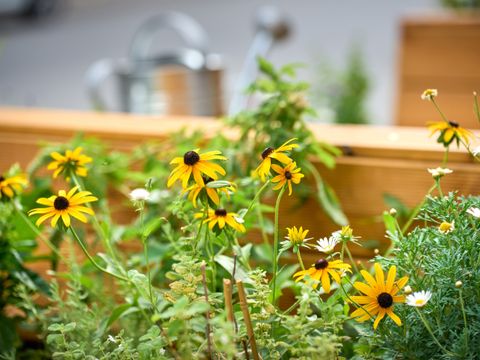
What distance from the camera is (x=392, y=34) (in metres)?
7.10

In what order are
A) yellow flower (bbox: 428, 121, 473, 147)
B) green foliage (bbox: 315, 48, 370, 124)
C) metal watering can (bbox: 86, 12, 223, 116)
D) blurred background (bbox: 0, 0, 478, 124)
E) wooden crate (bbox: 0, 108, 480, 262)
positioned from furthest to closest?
1. blurred background (bbox: 0, 0, 478, 124)
2. green foliage (bbox: 315, 48, 370, 124)
3. metal watering can (bbox: 86, 12, 223, 116)
4. wooden crate (bbox: 0, 108, 480, 262)
5. yellow flower (bbox: 428, 121, 473, 147)

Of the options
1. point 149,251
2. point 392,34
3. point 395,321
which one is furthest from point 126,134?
point 392,34

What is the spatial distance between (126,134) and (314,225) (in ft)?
1.32

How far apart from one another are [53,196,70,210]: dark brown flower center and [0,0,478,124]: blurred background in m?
2.55

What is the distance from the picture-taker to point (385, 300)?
708 millimetres

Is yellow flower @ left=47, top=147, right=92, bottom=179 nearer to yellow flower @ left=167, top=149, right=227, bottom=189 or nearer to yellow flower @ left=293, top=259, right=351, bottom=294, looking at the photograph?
yellow flower @ left=167, top=149, right=227, bottom=189

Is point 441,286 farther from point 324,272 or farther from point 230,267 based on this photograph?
point 230,267

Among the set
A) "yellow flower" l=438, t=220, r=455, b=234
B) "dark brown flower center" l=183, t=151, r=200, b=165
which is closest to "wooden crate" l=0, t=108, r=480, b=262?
"yellow flower" l=438, t=220, r=455, b=234

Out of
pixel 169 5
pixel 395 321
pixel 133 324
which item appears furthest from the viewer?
pixel 169 5

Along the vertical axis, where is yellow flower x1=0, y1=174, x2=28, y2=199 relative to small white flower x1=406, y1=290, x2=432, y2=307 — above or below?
above

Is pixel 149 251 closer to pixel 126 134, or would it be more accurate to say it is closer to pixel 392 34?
pixel 126 134

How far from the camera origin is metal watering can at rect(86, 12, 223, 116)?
222cm

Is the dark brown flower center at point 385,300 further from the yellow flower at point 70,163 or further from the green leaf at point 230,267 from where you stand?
the yellow flower at point 70,163

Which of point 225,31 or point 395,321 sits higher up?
point 225,31
